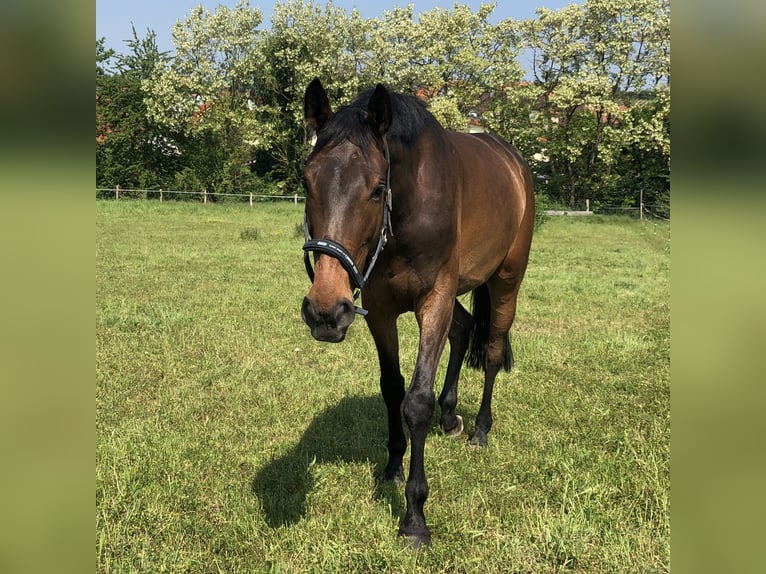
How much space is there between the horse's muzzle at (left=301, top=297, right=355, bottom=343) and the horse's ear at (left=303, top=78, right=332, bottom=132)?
3.17ft

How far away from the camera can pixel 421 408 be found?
2805 mm

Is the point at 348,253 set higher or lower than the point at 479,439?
higher

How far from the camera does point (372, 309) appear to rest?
3225mm

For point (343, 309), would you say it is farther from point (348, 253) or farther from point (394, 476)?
point (394, 476)

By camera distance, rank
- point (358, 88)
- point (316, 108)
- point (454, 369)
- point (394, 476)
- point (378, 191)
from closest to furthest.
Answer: point (378, 191) → point (316, 108) → point (394, 476) → point (454, 369) → point (358, 88)

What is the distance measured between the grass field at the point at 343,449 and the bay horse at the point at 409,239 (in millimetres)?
352

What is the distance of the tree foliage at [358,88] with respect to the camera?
28.7 meters

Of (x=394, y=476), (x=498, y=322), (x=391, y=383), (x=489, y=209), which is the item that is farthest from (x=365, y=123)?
(x=498, y=322)

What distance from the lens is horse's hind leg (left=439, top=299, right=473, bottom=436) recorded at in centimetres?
415

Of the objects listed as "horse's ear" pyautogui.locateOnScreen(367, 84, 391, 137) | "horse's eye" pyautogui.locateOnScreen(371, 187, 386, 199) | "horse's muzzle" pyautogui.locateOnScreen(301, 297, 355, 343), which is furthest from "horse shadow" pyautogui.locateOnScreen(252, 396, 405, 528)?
"horse's ear" pyautogui.locateOnScreen(367, 84, 391, 137)

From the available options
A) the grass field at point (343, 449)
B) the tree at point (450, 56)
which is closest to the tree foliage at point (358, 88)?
the tree at point (450, 56)

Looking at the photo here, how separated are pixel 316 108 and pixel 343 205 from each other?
0.66 meters
